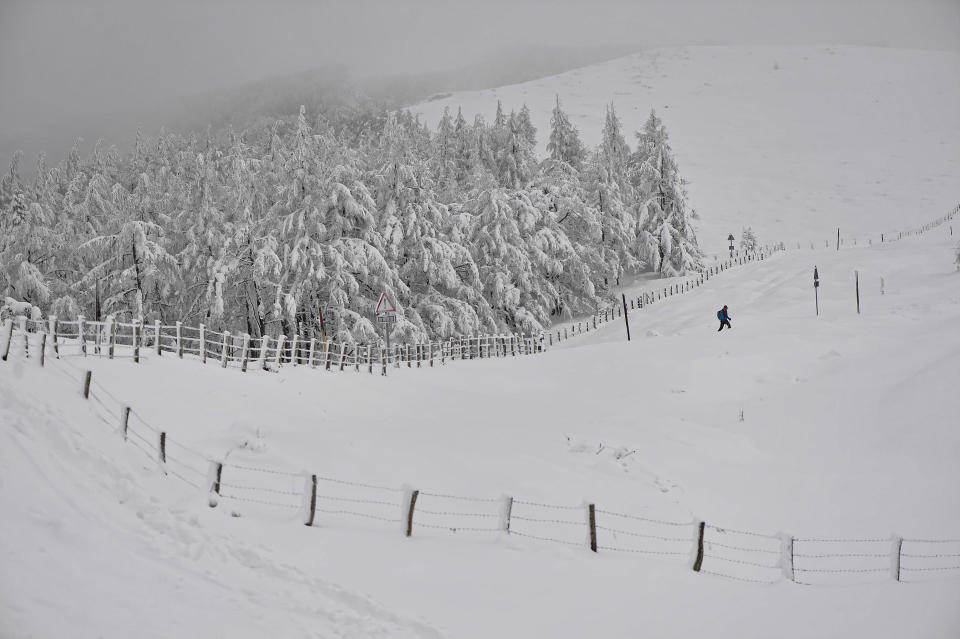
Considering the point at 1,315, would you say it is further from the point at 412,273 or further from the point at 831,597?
the point at 831,597

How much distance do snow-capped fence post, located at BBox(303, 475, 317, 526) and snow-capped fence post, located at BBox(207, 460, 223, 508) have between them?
4.46 feet

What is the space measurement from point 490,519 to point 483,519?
149 millimetres

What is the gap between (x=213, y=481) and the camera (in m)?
10.4

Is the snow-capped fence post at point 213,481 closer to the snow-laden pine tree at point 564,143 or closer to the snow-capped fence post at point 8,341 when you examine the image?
the snow-capped fence post at point 8,341

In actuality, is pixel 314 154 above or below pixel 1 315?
above

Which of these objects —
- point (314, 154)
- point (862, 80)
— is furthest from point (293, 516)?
point (862, 80)

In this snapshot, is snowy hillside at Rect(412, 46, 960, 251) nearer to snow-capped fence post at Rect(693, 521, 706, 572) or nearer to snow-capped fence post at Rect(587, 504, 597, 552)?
snow-capped fence post at Rect(693, 521, 706, 572)

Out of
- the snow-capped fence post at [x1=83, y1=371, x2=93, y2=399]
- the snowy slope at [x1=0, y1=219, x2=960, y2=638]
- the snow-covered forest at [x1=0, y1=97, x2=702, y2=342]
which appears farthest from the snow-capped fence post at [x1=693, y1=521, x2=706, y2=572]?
the snow-covered forest at [x1=0, y1=97, x2=702, y2=342]

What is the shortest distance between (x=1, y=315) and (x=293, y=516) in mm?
15300

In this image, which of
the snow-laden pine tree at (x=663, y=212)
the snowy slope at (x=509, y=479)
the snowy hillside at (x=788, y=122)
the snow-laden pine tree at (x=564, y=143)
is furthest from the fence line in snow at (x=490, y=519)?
the snowy hillside at (x=788, y=122)

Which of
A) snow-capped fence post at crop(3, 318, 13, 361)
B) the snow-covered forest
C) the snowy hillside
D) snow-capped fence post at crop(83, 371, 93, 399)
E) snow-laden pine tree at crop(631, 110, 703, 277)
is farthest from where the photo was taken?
the snowy hillside

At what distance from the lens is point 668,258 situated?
169 feet

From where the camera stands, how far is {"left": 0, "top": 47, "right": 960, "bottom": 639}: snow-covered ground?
8.17 metres

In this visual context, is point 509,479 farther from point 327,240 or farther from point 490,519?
point 327,240
